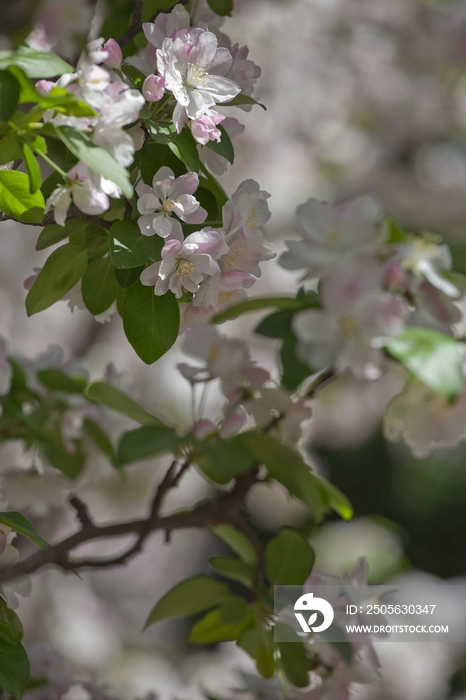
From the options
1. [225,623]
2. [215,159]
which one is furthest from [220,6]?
[225,623]

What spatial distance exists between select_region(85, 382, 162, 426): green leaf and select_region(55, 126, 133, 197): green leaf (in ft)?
0.63

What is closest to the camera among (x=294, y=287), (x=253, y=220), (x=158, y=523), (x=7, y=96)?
(x=7, y=96)

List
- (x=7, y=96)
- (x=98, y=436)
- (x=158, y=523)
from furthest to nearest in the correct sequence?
(x=98, y=436), (x=158, y=523), (x=7, y=96)

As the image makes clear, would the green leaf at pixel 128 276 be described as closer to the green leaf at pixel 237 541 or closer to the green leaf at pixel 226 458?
the green leaf at pixel 226 458

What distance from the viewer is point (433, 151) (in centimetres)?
238

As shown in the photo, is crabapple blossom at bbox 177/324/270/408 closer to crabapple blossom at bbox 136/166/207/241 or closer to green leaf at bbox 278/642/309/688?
crabapple blossom at bbox 136/166/207/241

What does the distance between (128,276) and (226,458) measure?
0.41ft

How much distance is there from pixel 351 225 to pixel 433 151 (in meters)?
2.22

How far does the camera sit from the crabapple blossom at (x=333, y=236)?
354 mm

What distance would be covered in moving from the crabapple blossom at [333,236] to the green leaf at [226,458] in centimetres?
12

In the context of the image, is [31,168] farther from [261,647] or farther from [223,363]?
[261,647]

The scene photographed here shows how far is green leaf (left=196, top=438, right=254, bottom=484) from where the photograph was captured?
40 cm

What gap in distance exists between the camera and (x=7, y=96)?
Result: 0.31 m

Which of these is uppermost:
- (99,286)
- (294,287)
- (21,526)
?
(99,286)
